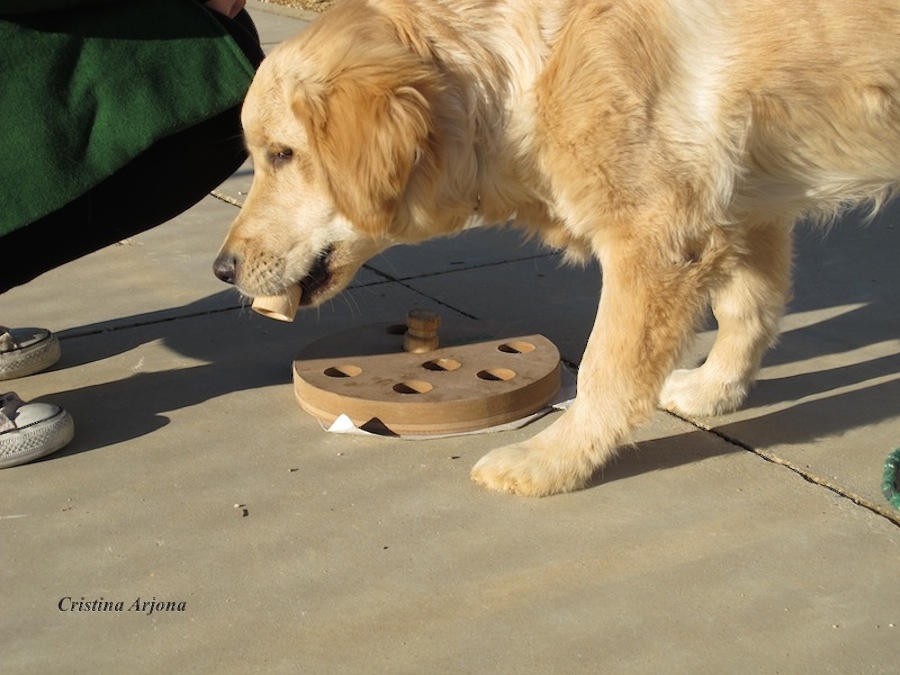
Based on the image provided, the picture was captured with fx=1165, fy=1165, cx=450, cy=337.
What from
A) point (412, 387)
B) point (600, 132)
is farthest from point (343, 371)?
point (600, 132)

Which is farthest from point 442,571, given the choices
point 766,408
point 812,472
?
point 766,408

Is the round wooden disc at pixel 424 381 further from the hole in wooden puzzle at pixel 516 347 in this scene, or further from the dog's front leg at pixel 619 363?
the dog's front leg at pixel 619 363

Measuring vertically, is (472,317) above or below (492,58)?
below

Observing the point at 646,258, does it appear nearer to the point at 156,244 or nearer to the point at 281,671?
the point at 281,671

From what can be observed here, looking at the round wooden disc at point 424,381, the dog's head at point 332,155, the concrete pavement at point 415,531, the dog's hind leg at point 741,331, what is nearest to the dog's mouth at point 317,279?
the dog's head at point 332,155

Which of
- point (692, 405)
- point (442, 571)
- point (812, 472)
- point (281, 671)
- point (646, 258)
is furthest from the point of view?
point (692, 405)

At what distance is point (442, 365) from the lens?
3.99 meters

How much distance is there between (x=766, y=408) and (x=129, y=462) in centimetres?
206

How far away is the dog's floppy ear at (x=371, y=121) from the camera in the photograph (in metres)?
3.10

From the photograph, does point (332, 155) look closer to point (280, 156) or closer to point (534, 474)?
point (280, 156)

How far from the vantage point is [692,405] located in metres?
3.81

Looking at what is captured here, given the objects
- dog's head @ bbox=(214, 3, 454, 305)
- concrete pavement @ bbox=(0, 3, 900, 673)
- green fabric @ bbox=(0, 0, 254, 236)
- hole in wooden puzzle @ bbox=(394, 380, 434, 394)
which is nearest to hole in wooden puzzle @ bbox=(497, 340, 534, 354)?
concrete pavement @ bbox=(0, 3, 900, 673)

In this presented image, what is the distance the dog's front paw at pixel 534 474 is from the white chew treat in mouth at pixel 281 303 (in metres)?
0.80

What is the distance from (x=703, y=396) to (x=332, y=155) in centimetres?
148
